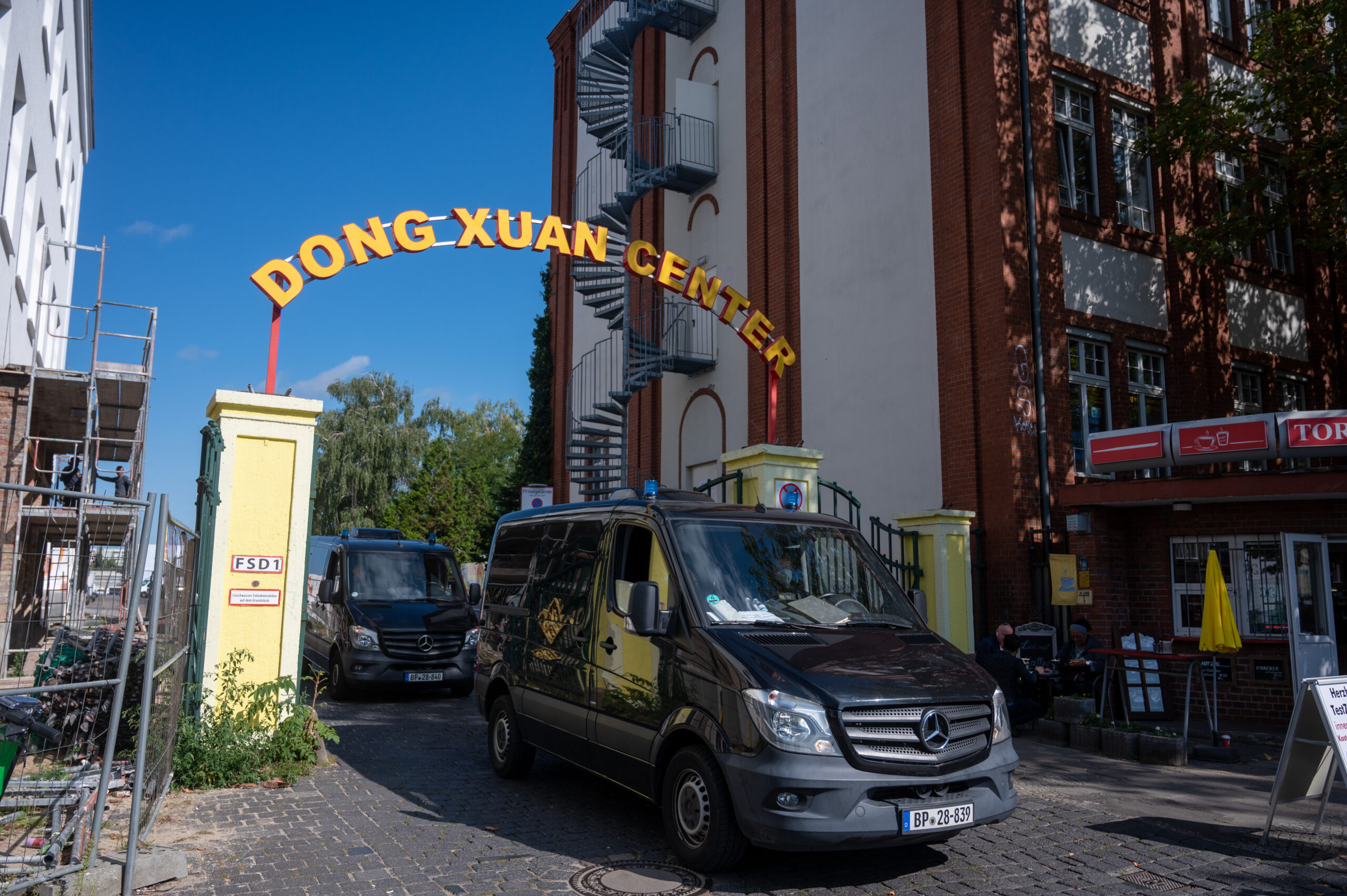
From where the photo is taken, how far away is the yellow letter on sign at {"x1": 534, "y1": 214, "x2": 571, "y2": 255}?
1187 cm

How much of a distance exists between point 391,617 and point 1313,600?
37.6ft

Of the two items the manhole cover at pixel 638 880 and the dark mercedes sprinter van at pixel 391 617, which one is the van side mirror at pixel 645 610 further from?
the dark mercedes sprinter van at pixel 391 617

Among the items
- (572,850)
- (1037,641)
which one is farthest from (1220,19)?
(572,850)

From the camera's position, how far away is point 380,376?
5366 centimetres

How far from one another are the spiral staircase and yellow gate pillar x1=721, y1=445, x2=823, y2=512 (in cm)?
785

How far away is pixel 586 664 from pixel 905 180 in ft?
36.1

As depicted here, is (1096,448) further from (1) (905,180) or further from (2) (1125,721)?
(1) (905,180)

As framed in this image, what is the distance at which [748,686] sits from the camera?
513 centimetres

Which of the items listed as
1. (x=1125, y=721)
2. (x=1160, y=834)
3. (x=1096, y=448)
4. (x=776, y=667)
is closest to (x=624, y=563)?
(x=776, y=667)

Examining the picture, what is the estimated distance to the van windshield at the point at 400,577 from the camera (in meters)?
13.2

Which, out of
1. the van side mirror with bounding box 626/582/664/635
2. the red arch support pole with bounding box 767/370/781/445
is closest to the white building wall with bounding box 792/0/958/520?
the red arch support pole with bounding box 767/370/781/445

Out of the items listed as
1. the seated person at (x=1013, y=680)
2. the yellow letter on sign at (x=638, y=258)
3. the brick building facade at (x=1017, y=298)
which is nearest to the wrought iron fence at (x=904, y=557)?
the brick building facade at (x=1017, y=298)

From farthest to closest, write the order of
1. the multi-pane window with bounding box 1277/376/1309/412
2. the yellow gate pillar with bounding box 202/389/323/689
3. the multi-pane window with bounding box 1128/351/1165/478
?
1. the multi-pane window with bounding box 1277/376/1309/412
2. the multi-pane window with bounding box 1128/351/1165/478
3. the yellow gate pillar with bounding box 202/389/323/689

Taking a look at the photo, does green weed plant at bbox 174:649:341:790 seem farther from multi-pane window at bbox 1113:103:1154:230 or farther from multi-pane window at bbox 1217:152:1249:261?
multi-pane window at bbox 1217:152:1249:261
